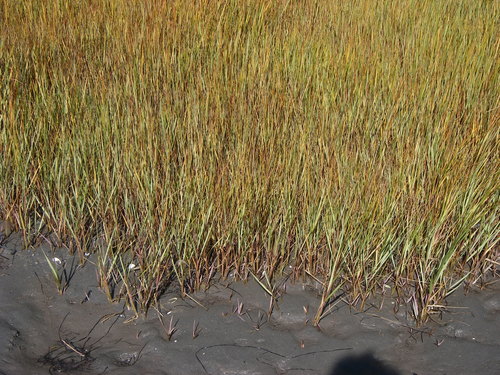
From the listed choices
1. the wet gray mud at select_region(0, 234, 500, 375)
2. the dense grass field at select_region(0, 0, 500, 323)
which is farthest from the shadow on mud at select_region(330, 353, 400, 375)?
the dense grass field at select_region(0, 0, 500, 323)

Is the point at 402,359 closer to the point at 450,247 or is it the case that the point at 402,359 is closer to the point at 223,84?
the point at 450,247

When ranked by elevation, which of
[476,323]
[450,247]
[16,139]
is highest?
[16,139]

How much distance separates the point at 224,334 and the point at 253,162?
0.70 meters

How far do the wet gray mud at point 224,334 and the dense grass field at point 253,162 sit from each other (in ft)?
0.27

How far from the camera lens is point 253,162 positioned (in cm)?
270

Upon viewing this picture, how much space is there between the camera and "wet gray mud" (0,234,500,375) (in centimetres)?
226

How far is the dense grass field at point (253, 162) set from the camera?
2629mm

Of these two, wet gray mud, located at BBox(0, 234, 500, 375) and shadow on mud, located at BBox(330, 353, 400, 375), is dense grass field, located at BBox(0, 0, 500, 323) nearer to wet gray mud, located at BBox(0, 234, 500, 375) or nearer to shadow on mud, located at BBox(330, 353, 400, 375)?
wet gray mud, located at BBox(0, 234, 500, 375)

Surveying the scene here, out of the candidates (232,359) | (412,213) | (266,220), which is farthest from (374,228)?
(232,359)

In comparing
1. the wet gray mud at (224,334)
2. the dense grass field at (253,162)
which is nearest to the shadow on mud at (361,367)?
the wet gray mud at (224,334)

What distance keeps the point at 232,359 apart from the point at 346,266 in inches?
23.5

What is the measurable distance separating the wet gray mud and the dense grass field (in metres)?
0.08

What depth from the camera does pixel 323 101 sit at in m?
3.15

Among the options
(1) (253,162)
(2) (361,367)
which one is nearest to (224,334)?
(2) (361,367)
